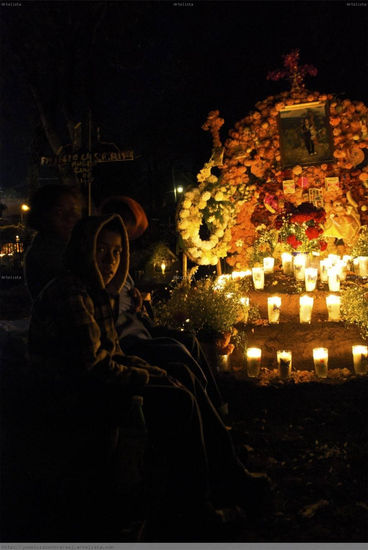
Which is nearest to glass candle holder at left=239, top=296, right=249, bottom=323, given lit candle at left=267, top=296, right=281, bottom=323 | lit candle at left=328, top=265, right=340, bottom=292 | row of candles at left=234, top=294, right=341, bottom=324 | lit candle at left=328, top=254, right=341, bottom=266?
row of candles at left=234, top=294, right=341, bottom=324

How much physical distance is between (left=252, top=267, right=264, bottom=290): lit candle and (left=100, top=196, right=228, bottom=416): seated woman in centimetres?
309

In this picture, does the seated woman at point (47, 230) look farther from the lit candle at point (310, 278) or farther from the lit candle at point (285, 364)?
the lit candle at point (310, 278)

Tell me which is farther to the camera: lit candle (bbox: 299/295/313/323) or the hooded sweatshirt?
lit candle (bbox: 299/295/313/323)

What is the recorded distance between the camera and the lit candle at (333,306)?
5688mm

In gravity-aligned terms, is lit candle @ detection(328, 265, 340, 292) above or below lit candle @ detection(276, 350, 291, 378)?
above

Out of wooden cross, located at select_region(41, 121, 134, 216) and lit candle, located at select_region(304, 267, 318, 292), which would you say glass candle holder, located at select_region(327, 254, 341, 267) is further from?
wooden cross, located at select_region(41, 121, 134, 216)

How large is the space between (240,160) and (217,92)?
161 inches

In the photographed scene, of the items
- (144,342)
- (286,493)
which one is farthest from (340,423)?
(144,342)

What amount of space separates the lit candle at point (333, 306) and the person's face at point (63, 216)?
3.45 metres

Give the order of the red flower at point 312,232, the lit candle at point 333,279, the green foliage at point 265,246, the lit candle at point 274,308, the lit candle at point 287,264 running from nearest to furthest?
the lit candle at point 274,308, the lit candle at point 333,279, the red flower at point 312,232, the lit candle at point 287,264, the green foliage at point 265,246

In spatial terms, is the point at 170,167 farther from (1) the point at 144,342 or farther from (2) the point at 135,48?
(1) the point at 144,342

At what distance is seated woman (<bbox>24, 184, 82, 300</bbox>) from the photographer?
10.5 ft

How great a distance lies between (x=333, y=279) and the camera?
601cm

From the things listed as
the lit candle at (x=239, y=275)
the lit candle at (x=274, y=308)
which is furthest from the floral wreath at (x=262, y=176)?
the lit candle at (x=274, y=308)
